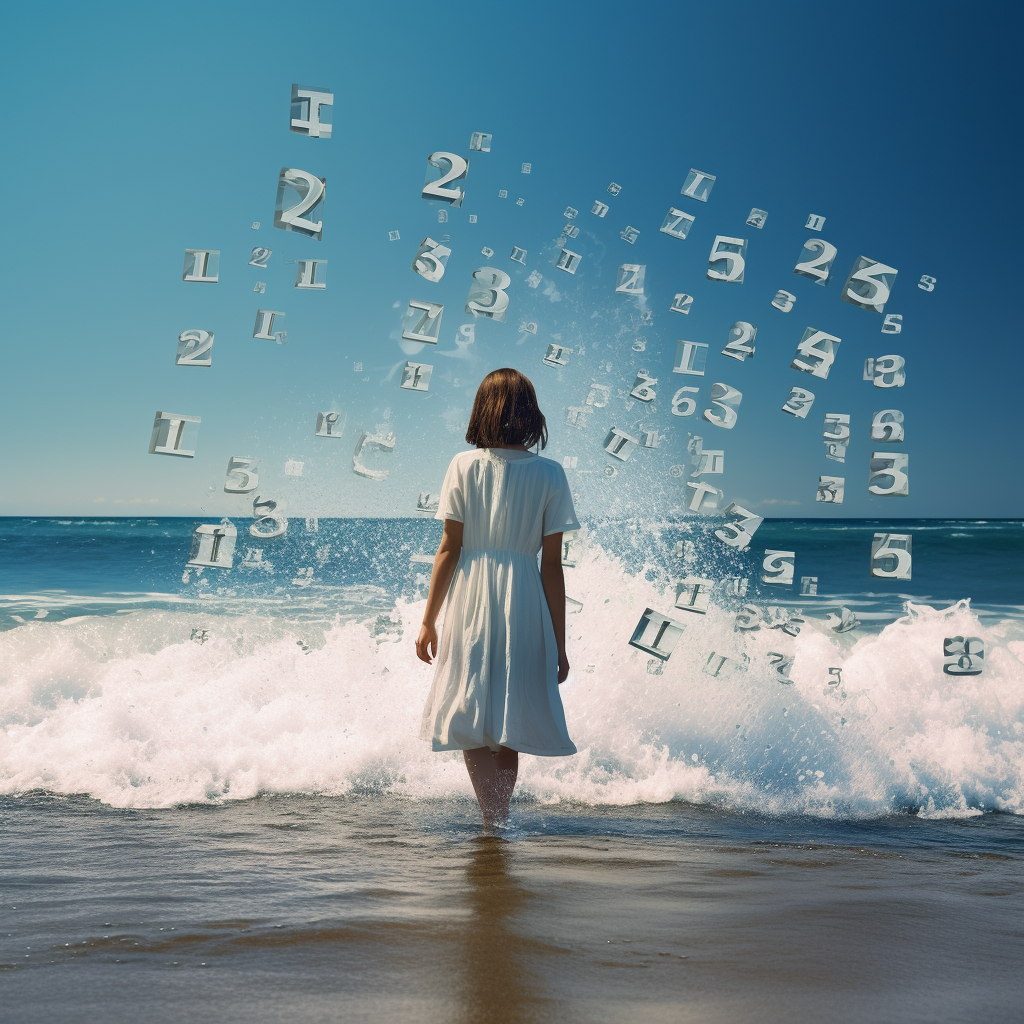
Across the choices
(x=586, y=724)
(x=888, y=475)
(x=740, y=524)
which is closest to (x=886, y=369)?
(x=888, y=475)

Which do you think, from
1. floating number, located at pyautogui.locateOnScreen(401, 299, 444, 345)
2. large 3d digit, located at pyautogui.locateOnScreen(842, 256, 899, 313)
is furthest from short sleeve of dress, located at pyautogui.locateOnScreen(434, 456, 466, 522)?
large 3d digit, located at pyautogui.locateOnScreen(842, 256, 899, 313)

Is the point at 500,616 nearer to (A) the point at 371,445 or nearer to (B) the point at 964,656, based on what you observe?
(A) the point at 371,445

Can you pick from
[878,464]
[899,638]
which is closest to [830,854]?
[878,464]

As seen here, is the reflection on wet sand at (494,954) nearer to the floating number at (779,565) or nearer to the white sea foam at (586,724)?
the white sea foam at (586,724)

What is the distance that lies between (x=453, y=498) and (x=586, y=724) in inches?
94.8

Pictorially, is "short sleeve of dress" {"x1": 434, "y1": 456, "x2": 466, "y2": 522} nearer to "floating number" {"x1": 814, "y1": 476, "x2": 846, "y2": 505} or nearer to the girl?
the girl

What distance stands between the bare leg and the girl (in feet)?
0.08

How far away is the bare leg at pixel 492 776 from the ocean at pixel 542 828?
0.12 m

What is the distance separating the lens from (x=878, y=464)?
18.1 ft

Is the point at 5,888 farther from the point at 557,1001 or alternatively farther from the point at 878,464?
the point at 878,464

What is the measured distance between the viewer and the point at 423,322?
536 cm

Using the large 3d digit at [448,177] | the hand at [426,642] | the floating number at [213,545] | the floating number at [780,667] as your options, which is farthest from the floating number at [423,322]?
the floating number at [780,667]

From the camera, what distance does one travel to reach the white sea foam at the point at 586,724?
14.2ft

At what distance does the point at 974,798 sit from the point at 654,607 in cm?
260
